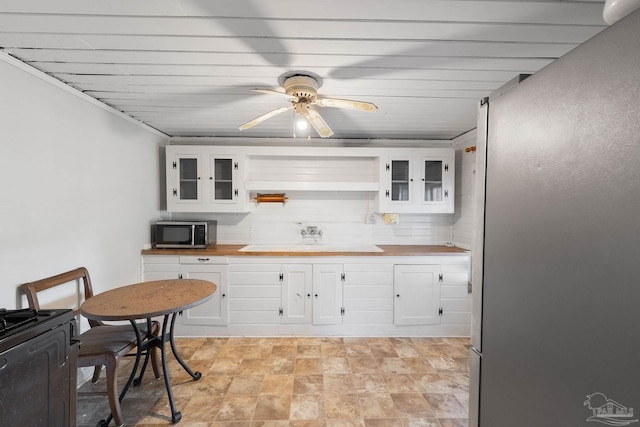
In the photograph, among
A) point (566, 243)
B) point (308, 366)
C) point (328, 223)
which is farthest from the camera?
point (328, 223)

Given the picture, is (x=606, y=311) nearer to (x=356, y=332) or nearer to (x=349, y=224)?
(x=356, y=332)

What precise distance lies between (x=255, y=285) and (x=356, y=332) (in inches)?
49.8

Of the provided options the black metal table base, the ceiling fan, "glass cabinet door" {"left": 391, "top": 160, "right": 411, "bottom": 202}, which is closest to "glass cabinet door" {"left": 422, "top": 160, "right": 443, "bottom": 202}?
"glass cabinet door" {"left": 391, "top": 160, "right": 411, "bottom": 202}

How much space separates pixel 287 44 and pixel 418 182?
2.36m

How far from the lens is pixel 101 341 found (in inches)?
73.7

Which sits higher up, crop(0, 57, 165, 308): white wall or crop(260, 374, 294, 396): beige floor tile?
crop(0, 57, 165, 308): white wall

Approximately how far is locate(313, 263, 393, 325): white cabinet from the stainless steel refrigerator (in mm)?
2181

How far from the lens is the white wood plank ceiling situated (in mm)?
1240

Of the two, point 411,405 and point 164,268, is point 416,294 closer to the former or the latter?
point 411,405

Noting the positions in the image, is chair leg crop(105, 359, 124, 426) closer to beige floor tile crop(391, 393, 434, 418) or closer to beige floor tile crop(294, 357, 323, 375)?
beige floor tile crop(294, 357, 323, 375)

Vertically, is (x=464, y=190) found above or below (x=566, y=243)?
above

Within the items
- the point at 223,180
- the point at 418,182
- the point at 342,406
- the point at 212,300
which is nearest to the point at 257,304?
the point at 212,300

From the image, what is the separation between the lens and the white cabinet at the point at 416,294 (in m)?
3.07

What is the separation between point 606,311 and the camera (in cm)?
52
